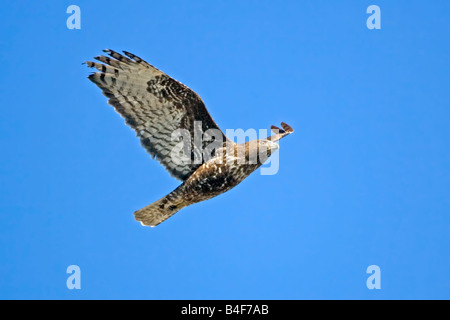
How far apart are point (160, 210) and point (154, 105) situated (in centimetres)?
176

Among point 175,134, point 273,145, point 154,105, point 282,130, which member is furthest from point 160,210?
point 282,130

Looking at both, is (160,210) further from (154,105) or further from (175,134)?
(154,105)

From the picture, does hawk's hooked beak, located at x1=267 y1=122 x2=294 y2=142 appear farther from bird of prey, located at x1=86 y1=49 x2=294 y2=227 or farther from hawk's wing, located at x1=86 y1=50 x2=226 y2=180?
hawk's wing, located at x1=86 y1=50 x2=226 y2=180

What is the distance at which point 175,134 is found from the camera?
1176 centimetres

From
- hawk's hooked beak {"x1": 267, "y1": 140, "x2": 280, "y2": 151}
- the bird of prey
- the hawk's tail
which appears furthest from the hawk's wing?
hawk's hooked beak {"x1": 267, "y1": 140, "x2": 280, "y2": 151}

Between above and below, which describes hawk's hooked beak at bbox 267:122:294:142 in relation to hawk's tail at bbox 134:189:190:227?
above

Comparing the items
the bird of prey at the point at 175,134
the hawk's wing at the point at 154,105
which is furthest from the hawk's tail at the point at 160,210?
the hawk's wing at the point at 154,105

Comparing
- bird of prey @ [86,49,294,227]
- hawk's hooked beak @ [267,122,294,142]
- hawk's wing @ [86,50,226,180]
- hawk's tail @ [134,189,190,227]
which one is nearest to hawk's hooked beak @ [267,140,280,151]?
bird of prey @ [86,49,294,227]

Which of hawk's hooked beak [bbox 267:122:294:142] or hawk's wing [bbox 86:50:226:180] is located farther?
hawk's hooked beak [bbox 267:122:294:142]

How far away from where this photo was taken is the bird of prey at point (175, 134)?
11.3 meters

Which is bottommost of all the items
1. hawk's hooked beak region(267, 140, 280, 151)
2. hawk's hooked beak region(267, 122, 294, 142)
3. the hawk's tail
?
the hawk's tail

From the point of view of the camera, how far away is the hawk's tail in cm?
1173

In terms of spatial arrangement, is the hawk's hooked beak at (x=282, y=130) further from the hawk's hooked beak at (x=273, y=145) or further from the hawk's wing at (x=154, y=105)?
the hawk's wing at (x=154, y=105)
